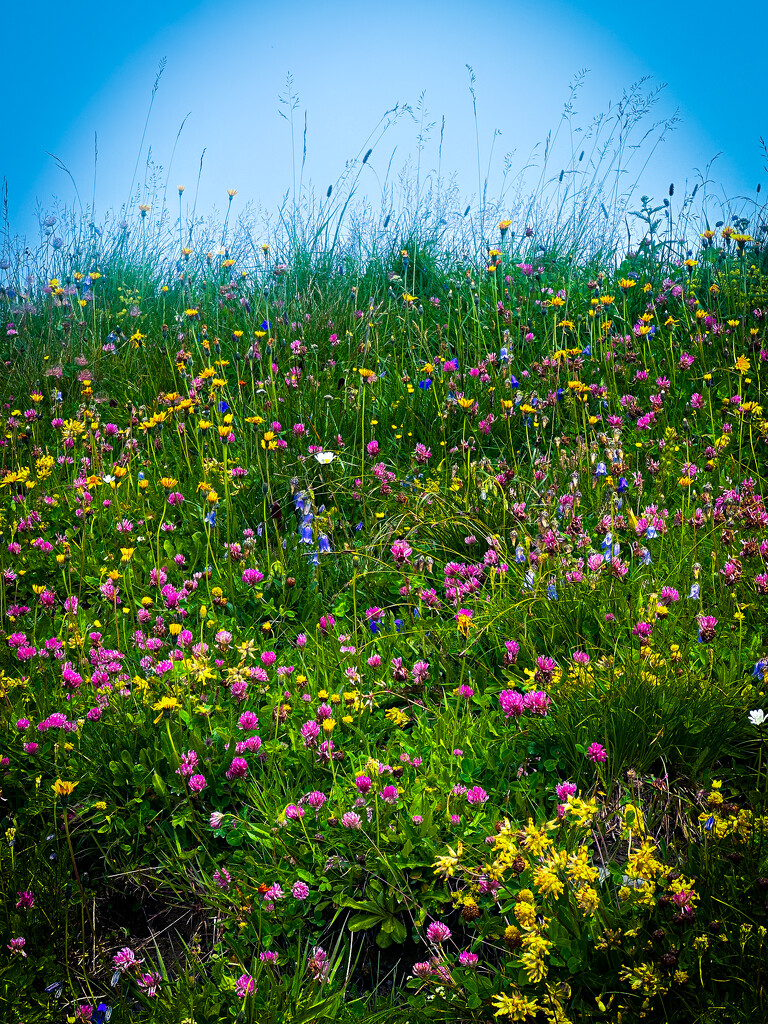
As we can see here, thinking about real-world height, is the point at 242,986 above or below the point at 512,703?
below

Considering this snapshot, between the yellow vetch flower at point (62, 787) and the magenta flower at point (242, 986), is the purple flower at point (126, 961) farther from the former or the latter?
the yellow vetch flower at point (62, 787)

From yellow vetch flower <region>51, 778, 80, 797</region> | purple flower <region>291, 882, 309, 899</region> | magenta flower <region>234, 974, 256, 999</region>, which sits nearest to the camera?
magenta flower <region>234, 974, 256, 999</region>

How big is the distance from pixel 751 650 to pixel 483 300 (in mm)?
3632

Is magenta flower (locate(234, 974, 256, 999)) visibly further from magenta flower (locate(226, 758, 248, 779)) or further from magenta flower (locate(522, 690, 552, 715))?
magenta flower (locate(522, 690, 552, 715))

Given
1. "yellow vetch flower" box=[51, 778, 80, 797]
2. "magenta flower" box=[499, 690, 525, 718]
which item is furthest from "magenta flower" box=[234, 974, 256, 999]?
"magenta flower" box=[499, 690, 525, 718]

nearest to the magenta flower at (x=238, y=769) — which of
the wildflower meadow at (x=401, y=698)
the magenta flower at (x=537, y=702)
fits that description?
the wildflower meadow at (x=401, y=698)

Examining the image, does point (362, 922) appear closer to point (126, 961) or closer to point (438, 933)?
point (438, 933)

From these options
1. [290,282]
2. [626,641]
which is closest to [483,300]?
[290,282]

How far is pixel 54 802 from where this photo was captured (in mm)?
2359

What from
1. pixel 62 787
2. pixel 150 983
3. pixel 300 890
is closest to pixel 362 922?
pixel 300 890

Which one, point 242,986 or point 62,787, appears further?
point 62,787

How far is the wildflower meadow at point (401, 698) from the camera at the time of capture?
68.4 inches

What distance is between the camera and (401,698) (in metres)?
2.72

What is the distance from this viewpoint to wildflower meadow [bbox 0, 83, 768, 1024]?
1738mm
